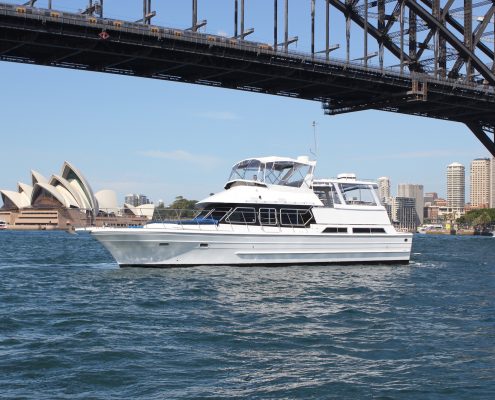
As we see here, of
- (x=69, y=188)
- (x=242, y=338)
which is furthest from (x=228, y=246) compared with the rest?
(x=69, y=188)

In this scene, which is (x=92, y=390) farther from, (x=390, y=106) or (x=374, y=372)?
(x=390, y=106)

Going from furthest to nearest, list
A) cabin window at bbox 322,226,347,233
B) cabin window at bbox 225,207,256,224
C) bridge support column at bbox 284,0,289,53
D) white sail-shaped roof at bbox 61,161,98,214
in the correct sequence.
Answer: white sail-shaped roof at bbox 61,161,98,214 → bridge support column at bbox 284,0,289,53 → cabin window at bbox 322,226,347,233 → cabin window at bbox 225,207,256,224

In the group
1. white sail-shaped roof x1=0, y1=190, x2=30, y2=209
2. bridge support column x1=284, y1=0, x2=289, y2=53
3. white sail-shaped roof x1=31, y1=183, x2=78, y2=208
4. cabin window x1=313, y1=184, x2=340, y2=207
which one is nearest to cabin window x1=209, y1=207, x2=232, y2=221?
cabin window x1=313, y1=184, x2=340, y2=207

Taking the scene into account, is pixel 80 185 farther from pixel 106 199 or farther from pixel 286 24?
pixel 286 24

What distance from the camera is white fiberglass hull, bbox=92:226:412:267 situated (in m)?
24.1

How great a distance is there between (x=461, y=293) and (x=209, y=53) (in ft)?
91.2

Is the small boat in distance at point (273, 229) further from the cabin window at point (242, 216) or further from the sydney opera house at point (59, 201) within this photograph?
the sydney opera house at point (59, 201)

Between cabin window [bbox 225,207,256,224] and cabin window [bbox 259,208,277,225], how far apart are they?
350 mm

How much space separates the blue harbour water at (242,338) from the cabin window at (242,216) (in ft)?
12.1

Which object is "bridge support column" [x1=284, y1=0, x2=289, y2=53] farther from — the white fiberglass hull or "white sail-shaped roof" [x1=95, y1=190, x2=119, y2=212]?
"white sail-shaped roof" [x1=95, y1=190, x2=119, y2=212]

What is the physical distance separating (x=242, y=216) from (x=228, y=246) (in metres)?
1.37

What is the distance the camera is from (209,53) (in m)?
43.7

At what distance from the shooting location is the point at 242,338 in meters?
12.6

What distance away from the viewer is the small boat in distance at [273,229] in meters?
24.4
